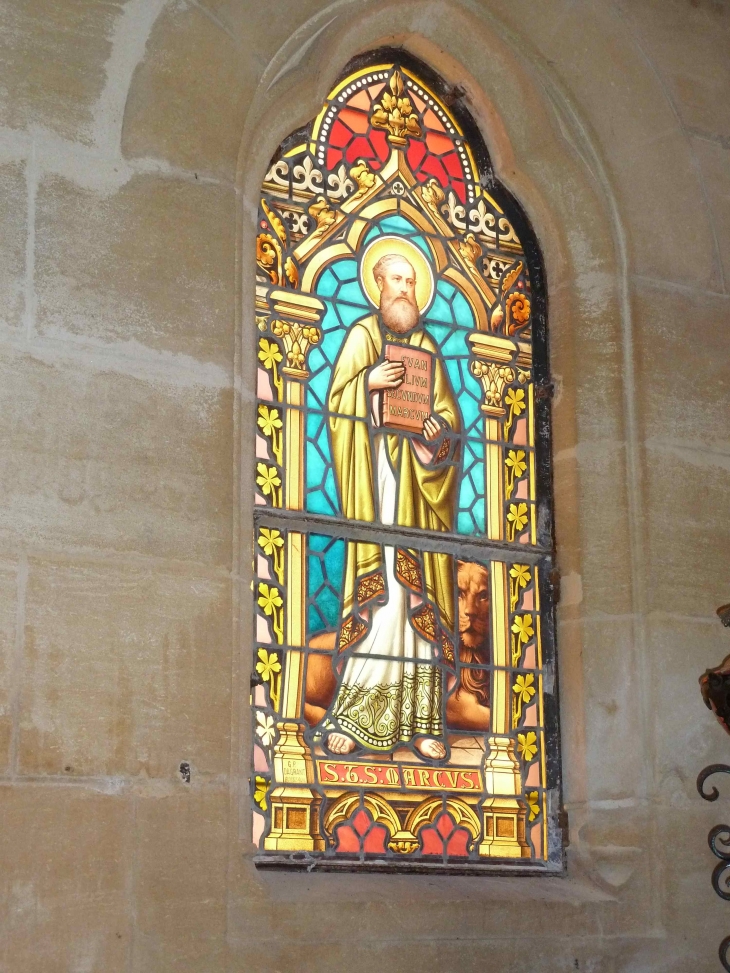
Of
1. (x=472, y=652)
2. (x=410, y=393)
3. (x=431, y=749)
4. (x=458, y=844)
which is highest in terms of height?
(x=410, y=393)

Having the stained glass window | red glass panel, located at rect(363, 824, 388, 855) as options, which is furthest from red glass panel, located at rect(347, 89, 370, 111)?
red glass panel, located at rect(363, 824, 388, 855)

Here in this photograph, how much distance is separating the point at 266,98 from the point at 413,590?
1.77 metres

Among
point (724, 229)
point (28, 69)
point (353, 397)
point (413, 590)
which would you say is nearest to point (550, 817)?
point (413, 590)

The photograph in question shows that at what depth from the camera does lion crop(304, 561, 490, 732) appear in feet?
18.0

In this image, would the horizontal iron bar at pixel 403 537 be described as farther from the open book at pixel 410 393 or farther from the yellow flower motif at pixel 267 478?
the open book at pixel 410 393

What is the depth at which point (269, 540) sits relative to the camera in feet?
18.1

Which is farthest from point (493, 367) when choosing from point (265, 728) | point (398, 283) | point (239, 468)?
point (265, 728)

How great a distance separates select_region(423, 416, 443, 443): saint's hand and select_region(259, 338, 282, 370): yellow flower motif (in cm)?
61

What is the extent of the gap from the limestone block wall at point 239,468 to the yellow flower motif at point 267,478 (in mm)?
227

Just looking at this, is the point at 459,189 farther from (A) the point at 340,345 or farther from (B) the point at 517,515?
(B) the point at 517,515

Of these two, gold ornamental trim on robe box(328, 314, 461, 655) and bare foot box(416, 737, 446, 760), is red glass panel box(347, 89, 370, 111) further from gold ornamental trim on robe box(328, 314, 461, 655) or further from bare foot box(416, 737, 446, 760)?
bare foot box(416, 737, 446, 760)

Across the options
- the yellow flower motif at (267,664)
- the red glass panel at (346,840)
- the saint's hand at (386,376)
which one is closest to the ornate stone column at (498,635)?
the saint's hand at (386,376)

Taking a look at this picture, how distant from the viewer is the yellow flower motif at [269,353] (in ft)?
18.7

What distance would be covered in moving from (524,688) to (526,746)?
0.21 meters
